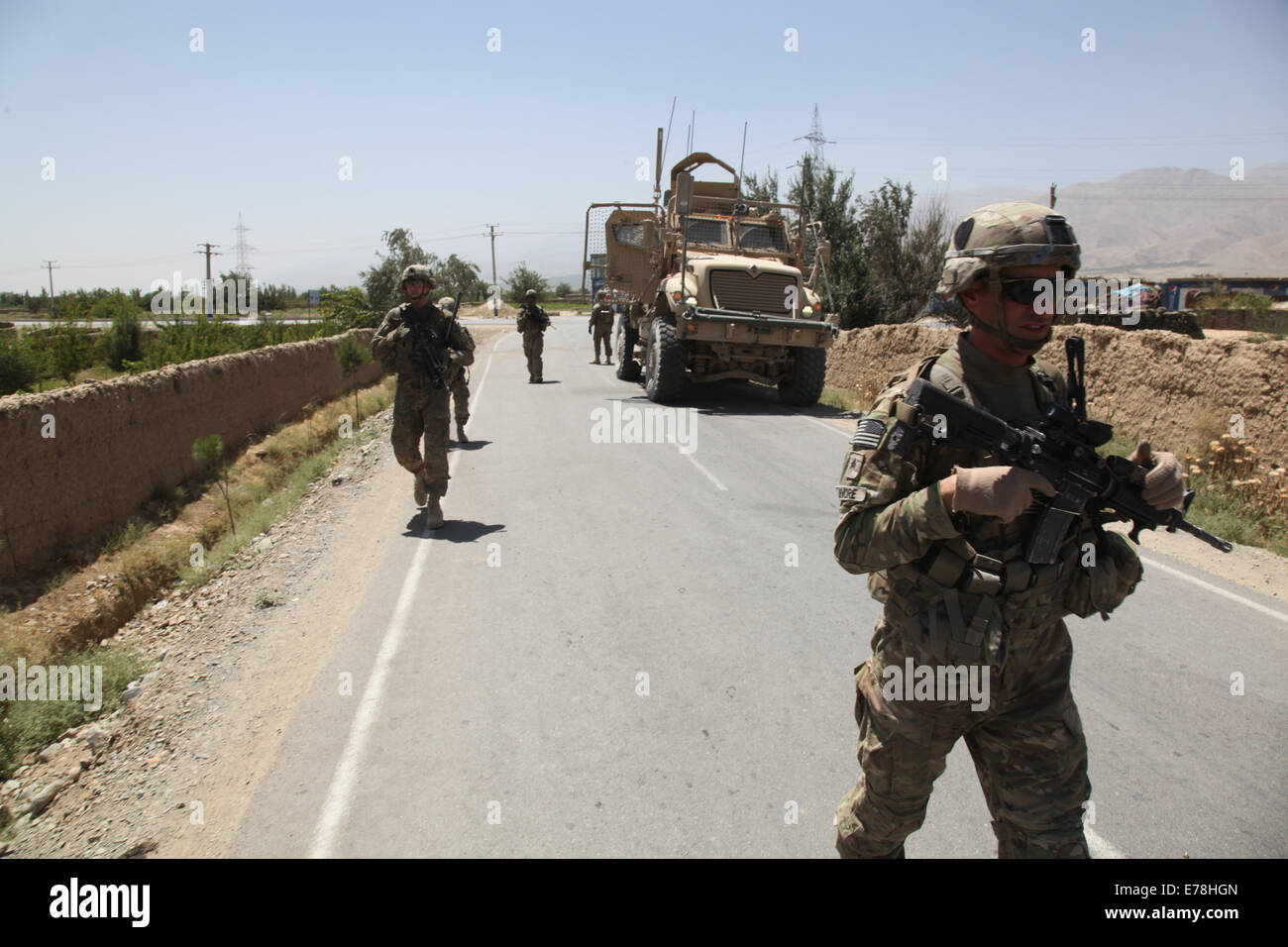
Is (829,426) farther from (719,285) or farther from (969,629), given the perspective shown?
(969,629)

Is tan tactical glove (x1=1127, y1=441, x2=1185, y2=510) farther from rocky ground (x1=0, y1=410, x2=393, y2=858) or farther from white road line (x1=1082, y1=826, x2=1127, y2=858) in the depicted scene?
rocky ground (x1=0, y1=410, x2=393, y2=858)

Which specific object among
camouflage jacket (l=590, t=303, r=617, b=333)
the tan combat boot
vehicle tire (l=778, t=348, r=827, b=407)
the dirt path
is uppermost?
camouflage jacket (l=590, t=303, r=617, b=333)

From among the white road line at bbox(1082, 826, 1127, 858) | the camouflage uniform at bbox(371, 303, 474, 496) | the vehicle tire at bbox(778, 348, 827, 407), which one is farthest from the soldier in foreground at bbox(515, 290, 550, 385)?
the white road line at bbox(1082, 826, 1127, 858)

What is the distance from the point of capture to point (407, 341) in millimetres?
6844

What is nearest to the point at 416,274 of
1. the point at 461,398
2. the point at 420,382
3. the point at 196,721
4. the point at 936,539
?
the point at 420,382

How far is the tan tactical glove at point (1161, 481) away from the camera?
1978mm

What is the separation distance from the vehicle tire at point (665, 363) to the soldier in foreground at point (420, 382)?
230 inches

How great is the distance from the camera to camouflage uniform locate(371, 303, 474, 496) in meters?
6.83

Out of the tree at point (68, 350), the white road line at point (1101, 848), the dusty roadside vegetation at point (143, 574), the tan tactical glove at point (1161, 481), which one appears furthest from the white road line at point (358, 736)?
the tree at point (68, 350)

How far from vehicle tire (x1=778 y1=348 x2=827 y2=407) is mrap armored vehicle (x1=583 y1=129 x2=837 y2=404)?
16mm

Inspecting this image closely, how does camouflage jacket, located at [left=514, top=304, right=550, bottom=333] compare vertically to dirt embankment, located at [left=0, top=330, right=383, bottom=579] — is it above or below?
above

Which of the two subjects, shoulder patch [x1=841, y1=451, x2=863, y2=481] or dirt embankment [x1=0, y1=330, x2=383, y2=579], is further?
dirt embankment [x1=0, y1=330, x2=383, y2=579]

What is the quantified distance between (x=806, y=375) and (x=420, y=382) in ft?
24.7
